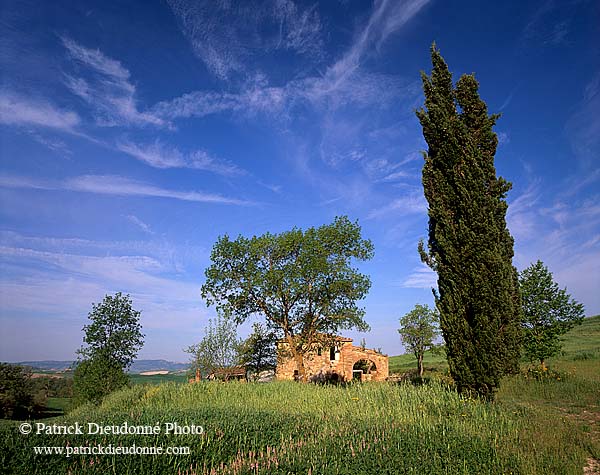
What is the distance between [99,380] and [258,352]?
10238 mm

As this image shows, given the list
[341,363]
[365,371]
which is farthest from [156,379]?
[365,371]

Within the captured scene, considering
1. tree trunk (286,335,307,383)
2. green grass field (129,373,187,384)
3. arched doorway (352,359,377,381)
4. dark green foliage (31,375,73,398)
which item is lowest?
dark green foliage (31,375,73,398)

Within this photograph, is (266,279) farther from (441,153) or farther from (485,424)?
(485,424)

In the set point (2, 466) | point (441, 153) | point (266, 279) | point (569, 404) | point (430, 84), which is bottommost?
point (569, 404)

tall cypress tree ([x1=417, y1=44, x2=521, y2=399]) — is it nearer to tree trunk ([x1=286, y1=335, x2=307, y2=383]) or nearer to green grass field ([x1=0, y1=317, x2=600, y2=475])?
green grass field ([x1=0, y1=317, x2=600, y2=475])

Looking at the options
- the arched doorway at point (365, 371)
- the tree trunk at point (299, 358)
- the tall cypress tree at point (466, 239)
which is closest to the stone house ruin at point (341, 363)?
the arched doorway at point (365, 371)

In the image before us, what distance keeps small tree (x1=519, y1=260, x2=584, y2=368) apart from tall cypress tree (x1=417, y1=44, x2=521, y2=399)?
7.28 m

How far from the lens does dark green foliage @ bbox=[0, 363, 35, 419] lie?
84.9 feet

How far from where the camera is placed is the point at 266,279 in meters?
21.0

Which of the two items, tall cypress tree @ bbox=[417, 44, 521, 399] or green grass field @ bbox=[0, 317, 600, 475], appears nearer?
green grass field @ bbox=[0, 317, 600, 475]

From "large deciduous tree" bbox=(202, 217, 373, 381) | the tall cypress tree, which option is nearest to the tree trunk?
"large deciduous tree" bbox=(202, 217, 373, 381)

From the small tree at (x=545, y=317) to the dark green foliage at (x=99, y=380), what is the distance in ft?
71.6

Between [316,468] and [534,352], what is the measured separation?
18.5m

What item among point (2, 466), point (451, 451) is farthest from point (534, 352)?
point (2, 466)
